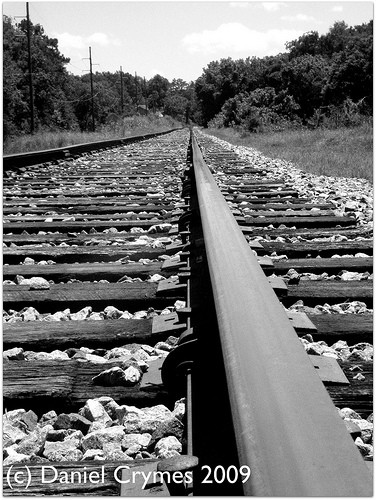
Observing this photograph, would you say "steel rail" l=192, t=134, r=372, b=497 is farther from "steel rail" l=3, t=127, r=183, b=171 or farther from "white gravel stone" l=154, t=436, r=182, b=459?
"steel rail" l=3, t=127, r=183, b=171

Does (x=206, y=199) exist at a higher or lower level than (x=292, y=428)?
higher

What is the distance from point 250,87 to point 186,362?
58.6 m

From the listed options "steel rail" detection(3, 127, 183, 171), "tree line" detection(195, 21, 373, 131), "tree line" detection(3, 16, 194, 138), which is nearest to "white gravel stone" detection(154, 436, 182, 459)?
"steel rail" detection(3, 127, 183, 171)

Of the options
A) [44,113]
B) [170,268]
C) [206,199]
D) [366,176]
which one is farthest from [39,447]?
[44,113]

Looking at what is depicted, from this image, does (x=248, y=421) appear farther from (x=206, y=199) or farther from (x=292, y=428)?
(x=206, y=199)

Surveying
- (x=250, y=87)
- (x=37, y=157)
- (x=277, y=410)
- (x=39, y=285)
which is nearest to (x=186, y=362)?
(x=277, y=410)

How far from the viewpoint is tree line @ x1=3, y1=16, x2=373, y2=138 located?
99.6 ft

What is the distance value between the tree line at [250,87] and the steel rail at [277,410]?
18.1m

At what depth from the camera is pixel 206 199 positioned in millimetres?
3496

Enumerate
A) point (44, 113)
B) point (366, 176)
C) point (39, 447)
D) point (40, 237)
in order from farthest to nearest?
1. point (44, 113)
2. point (366, 176)
3. point (40, 237)
4. point (39, 447)

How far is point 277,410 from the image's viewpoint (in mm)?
984

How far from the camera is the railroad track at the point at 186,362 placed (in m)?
0.96

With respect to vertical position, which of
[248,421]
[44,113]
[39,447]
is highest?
[44,113]

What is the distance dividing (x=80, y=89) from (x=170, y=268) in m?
74.3
